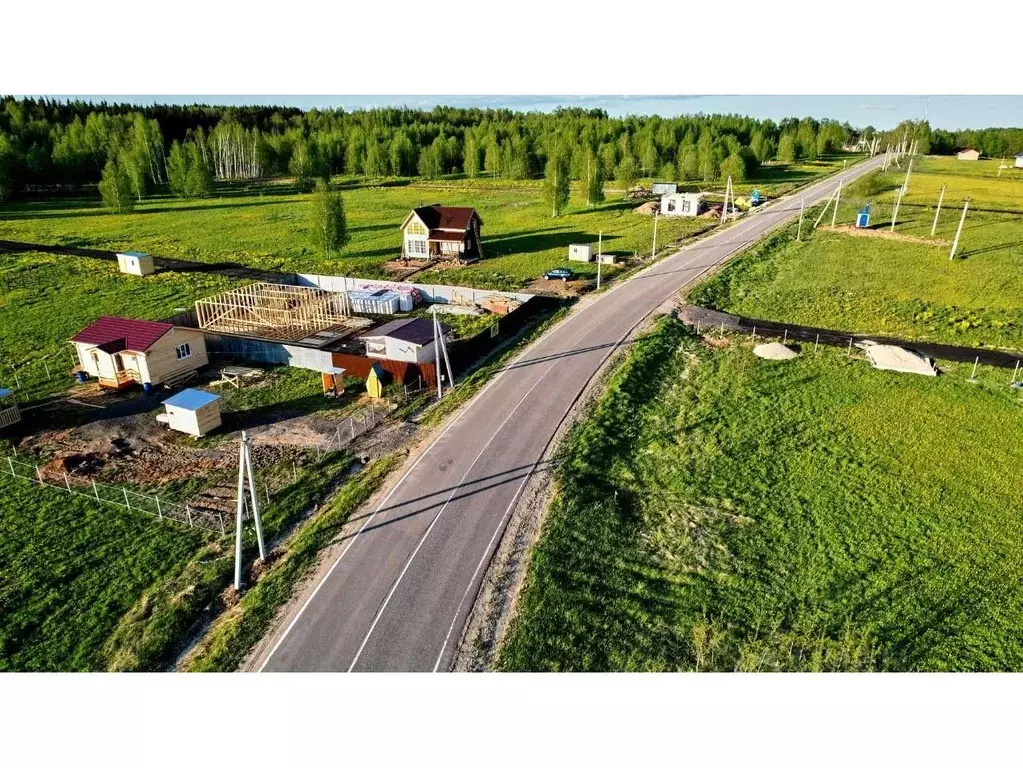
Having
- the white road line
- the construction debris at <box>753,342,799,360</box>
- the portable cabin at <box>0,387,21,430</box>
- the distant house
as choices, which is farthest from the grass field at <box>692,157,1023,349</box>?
the portable cabin at <box>0,387,21,430</box>

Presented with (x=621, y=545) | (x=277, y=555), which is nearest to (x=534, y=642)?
(x=621, y=545)

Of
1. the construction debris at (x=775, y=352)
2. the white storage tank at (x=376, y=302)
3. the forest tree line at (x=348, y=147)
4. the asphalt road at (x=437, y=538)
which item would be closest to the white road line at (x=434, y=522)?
the asphalt road at (x=437, y=538)

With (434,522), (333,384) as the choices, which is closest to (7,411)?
(333,384)

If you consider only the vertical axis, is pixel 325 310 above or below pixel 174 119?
below

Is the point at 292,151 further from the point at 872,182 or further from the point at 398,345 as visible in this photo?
the point at 398,345

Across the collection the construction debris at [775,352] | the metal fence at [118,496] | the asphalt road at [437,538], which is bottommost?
the metal fence at [118,496]

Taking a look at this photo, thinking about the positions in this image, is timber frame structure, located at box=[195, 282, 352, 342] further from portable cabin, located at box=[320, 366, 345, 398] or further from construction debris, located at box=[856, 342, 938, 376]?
construction debris, located at box=[856, 342, 938, 376]

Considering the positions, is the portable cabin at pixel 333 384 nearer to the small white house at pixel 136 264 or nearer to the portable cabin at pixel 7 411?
the portable cabin at pixel 7 411
